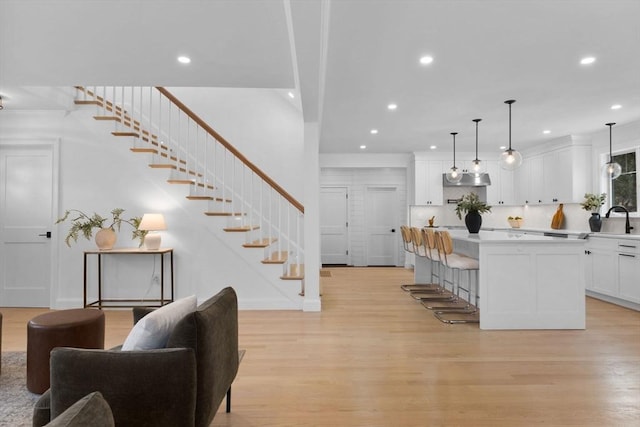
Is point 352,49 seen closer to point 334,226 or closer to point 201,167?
point 201,167

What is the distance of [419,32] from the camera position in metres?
3.01

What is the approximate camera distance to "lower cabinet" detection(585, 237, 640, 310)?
4793 mm

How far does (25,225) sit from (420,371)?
5.61 metres

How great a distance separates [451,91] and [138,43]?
345cm

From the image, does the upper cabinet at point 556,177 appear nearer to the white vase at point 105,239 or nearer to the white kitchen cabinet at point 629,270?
the white kitchen cabinet at point 629,270

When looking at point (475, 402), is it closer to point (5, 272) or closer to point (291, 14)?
point (291, 14)

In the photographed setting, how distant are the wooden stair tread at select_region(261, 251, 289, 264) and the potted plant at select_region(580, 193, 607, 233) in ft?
16.4

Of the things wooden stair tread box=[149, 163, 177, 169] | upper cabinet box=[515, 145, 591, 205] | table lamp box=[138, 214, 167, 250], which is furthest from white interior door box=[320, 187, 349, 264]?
table lamp box=[138, 214, 167, 250]

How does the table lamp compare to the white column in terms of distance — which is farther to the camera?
the white column

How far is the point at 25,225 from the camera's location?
518cm

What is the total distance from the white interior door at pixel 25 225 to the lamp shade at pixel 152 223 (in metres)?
1.61

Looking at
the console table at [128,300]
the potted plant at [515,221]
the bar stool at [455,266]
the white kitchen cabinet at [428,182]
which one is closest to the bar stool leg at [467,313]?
the bar stool at [455,266]

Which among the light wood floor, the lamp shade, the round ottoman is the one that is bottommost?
the light wood floor

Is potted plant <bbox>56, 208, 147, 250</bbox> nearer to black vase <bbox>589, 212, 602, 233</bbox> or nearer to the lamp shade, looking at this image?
the lamp shade
